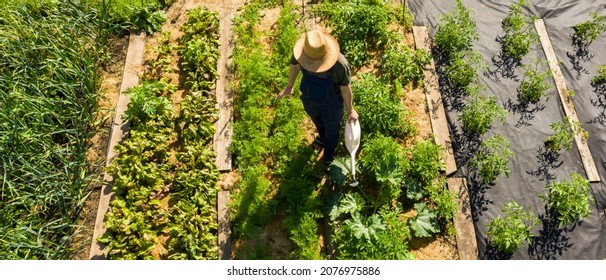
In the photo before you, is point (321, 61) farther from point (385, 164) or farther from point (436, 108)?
point (436, 108)

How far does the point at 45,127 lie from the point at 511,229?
5.76m

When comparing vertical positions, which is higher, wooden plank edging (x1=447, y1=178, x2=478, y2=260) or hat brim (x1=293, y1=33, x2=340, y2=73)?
hat brim (x1=293, y1=33, x2=340, y2=73)

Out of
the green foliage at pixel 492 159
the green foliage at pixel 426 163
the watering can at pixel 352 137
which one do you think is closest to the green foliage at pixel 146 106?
the watering can at pixel 352 137

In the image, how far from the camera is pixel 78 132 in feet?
18.5

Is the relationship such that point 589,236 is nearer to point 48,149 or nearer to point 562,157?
point 562,157

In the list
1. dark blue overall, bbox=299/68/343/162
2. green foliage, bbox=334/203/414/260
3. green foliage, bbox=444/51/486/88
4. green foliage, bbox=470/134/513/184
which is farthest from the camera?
green foliage, bbox=444/51/486/88

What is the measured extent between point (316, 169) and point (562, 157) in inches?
125

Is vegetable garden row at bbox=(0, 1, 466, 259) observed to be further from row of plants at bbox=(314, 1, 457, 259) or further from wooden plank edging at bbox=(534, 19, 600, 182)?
wooden plank edging at bbox=(534, 19, 600, 182)

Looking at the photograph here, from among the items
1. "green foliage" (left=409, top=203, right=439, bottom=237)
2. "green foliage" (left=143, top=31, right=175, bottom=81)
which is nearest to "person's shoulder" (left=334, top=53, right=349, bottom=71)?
"green foliage" (left=409, top=203, right=439, bottom=237)

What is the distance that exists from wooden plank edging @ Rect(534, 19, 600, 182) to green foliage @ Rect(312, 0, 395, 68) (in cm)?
231

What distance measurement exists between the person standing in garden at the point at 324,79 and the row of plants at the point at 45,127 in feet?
9.43

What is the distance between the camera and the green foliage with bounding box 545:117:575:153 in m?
5.50
